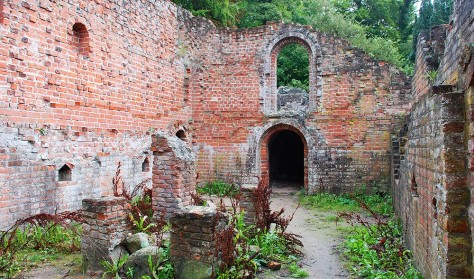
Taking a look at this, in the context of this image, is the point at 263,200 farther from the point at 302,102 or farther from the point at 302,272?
the point at 302,102

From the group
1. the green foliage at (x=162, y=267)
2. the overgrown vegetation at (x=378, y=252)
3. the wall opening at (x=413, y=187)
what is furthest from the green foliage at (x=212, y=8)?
the green foliage at (x=162, y=267)

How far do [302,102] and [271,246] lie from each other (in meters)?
11.5

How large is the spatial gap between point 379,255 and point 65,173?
6634 millimetres

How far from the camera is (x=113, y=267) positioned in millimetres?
5500

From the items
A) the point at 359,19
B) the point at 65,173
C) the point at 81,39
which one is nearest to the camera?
the point at 65,173

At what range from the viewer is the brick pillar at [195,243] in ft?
16.7

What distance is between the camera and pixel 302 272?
5.83 m

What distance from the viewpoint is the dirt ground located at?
5680 mm

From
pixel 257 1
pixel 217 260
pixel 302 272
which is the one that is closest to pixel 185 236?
pixel 217 260

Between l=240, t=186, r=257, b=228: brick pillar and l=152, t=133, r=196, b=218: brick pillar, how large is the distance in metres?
1.33

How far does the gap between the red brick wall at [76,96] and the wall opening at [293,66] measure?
41.4 ft

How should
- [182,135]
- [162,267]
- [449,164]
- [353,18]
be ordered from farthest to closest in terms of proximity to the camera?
1. [353,18]
2. [182,135]
3. [162,267]
4. [449,164]

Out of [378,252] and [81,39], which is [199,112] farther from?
[378,252]

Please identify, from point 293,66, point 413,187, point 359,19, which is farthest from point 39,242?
point 359,19
